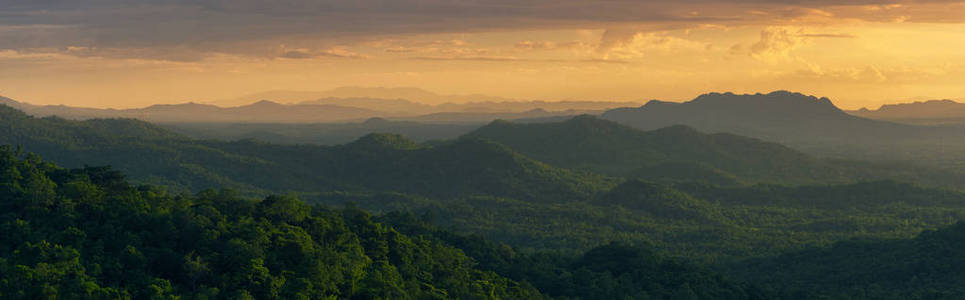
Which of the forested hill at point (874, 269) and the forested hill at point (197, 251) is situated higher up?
the forested hill at point (197, 251)

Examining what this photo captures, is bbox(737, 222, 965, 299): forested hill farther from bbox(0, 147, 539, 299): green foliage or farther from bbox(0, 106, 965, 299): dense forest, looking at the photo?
bbox(0, 147, 539, 299): green foliage

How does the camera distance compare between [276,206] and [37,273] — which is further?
[276,206]

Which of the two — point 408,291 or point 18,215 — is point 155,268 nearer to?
point 18,215

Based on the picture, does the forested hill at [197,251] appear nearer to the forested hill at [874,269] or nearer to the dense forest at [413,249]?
the dense forest at [413,249]

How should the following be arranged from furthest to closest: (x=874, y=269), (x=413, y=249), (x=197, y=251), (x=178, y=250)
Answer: (x=874, y=269), (x=413, y=249), (x=178, y=250), (x=197, y=251)

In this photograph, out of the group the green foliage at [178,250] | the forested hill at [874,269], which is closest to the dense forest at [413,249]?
the green foliage at [178,250]

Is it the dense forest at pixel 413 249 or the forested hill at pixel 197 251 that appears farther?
the dense forest at pixel 413 249

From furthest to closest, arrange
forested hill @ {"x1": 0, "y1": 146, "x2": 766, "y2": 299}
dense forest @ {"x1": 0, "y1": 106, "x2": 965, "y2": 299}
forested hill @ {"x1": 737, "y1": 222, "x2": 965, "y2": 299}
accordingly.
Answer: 1. forested hill @ {"x1": 737, "y1": 222, "x2": 965, "y2": 299}
2. dense forest @ {"x1": 0, "y1": 106, "x2": 965, "y2": 299}
3. forested hill @ {"x1": 0, "y1": 146, "x2": 766, "y2": 299}

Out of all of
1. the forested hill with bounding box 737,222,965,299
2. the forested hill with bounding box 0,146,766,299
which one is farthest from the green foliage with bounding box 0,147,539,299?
the forested hill with bounding box 737,222,965,299

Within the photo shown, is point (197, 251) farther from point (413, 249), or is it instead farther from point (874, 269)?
→ point (874, 269)

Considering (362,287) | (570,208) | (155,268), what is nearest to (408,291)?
(362,287)

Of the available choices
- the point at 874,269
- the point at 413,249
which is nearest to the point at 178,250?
the point at 413,249
